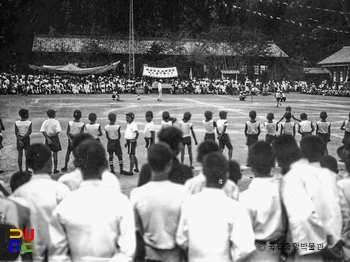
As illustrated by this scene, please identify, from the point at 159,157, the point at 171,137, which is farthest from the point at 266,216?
the point at 171,137

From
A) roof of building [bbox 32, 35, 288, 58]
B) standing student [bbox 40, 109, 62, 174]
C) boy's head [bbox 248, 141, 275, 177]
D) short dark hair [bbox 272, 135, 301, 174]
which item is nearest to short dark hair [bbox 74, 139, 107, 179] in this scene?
boy's head [bbox 248, 141, 275, 177]

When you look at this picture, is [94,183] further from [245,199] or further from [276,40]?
[276,40]

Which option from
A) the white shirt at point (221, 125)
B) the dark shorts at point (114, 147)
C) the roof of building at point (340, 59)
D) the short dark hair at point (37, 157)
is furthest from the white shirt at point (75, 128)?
the roof of building at point (340, 59)

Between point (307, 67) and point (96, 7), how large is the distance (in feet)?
88.2

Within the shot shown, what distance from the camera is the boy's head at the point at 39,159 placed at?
3905mm

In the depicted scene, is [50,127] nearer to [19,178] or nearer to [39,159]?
[19,178]

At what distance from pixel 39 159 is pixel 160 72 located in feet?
122

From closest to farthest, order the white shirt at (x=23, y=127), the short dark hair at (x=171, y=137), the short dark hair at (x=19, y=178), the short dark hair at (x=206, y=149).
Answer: the short dark hair at (x=19, y=178), the short dark hair at (x=206, y=149), the short dark hair at (x=171, y=137), the white shirt at (x=23, y=127)

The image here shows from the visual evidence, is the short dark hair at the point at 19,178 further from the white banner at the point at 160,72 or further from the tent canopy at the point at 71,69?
the white banner at the point at 160,72

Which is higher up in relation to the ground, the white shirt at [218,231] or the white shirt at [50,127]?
the white shirt at [50,127]

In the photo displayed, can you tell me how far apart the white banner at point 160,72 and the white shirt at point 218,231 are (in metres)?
37.6

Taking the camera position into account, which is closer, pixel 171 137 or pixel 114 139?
pixel 171 137

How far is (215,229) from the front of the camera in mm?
3301

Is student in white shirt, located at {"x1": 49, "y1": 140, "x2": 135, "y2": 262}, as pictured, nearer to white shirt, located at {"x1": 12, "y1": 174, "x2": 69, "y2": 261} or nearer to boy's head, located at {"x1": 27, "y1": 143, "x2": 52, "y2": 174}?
white shirt, located at {"x1": 12, "y1": 174, "x2": 69, "y2": 261}
